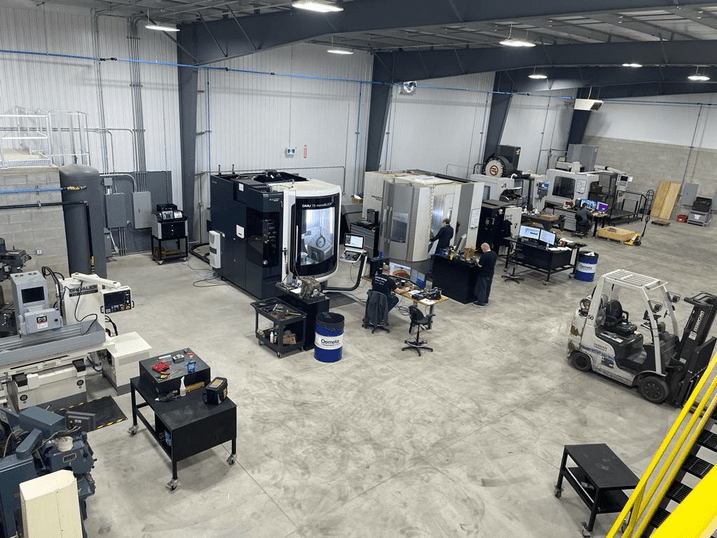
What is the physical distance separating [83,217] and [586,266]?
12.5 m

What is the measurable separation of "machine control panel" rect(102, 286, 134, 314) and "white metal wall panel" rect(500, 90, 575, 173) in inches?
751

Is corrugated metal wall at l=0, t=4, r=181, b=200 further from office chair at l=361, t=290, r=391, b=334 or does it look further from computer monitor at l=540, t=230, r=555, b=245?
computer monitor at l=540, t=230, r=555, b=245

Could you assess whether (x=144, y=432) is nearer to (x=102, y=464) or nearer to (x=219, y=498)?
(x=102, y=464)

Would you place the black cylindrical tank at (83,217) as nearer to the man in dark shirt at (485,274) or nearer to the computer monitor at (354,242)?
the computer monitor at (354,242)

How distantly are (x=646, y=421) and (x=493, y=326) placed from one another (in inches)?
144

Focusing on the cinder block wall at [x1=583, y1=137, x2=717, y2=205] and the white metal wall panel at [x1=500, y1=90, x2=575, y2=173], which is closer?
the cinder block wall at [x1=583, y1=137, x2=717, y2=205]

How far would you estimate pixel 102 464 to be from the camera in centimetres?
633

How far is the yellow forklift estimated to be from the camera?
831cm

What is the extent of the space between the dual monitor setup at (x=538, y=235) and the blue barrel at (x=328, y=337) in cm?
743

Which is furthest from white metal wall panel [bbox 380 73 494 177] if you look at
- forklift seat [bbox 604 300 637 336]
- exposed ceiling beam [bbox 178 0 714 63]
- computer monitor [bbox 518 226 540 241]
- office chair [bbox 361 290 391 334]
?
forklift seat [bbox 604 300 637 336]

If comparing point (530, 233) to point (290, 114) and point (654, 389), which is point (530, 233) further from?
point (290, 114)

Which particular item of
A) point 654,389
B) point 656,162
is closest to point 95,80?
point 654,389

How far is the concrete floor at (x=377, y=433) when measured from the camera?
19.1 feet

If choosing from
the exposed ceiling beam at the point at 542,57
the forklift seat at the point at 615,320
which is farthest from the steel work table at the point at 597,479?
the exposed ceiling beam at the point at 542,57
